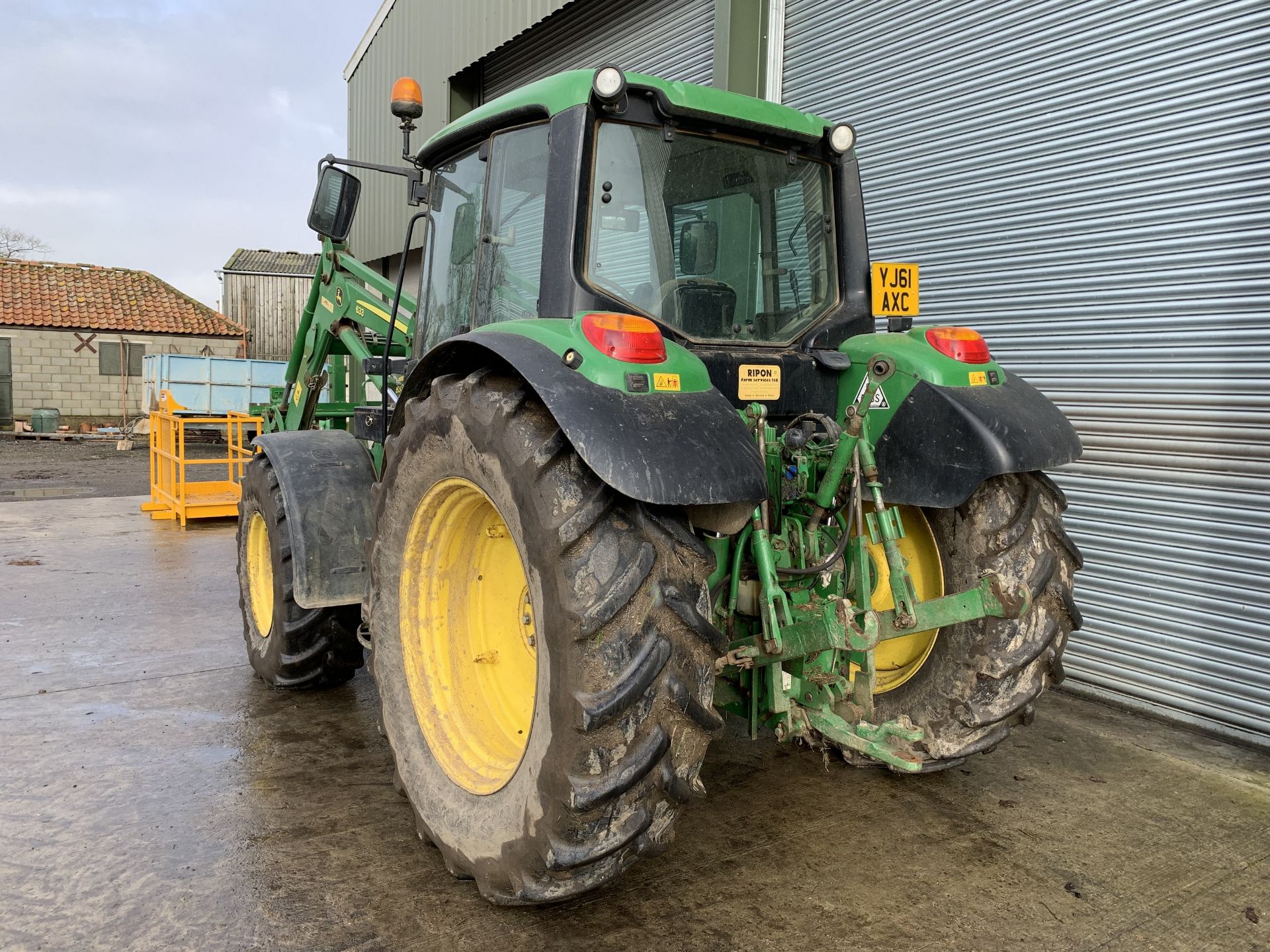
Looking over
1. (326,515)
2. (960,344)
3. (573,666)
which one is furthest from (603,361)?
(326,515)

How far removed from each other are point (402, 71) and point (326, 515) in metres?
10.3

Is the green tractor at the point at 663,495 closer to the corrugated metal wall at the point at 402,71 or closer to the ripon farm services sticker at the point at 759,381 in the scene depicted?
the ripon farm services sticker at the point at 759,381

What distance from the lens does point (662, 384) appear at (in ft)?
8.09

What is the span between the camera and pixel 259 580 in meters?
4.75

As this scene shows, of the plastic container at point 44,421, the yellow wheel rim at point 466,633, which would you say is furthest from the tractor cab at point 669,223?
the plastic container at point 44,421

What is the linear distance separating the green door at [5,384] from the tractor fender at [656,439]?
84.1ft

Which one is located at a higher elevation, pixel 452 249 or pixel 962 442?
pixel 452 249

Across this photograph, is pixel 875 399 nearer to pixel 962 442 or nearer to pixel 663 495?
pixel 962 442

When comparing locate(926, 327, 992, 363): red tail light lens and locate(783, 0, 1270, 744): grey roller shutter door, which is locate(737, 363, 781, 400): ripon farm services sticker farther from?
locate(783, 0, 1270, 744): grey roller shutter door

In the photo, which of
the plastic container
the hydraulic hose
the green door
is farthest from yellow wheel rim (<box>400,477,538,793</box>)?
the green door

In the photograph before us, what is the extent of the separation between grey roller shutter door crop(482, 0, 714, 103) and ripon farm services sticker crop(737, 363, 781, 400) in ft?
15.5

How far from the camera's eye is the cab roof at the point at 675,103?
114 inches

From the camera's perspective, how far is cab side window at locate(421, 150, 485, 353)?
11.3ft

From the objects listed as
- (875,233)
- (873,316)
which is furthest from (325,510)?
(875,233)
